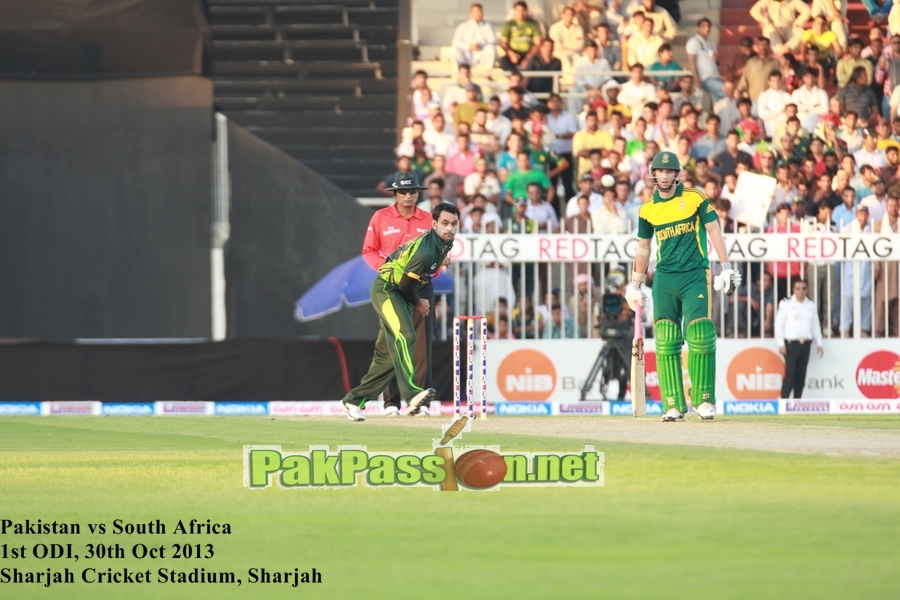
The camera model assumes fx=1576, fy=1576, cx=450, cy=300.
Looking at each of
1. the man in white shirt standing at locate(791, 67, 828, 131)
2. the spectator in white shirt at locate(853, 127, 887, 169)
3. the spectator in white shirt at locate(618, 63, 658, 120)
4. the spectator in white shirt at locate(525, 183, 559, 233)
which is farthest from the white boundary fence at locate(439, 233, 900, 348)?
the spectator in white shirt at locate(618, 63, 658, 120)

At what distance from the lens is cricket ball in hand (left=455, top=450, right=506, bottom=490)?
24.2 feet

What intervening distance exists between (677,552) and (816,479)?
2.28m

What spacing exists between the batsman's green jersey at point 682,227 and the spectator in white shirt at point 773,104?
30.6ft

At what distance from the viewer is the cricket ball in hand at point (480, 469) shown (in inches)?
290

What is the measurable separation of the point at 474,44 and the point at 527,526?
1594cm

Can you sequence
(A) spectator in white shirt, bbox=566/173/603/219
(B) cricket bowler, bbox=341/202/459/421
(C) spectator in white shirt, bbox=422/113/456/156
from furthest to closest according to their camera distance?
(C) spectator in white shirt, bbox=422/113/456/156 → (A) spectator in white shirt, bbox=566/173/603/219 → (B) cricket bowler, bbox=341/202/459/421

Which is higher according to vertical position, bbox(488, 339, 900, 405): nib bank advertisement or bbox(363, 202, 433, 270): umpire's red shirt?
bbox(363, 202, 433, 270): umpire's red shirt

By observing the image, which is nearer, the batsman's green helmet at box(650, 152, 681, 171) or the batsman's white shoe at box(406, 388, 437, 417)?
the batsman's green helmet at box(650, 152, 681, 171)

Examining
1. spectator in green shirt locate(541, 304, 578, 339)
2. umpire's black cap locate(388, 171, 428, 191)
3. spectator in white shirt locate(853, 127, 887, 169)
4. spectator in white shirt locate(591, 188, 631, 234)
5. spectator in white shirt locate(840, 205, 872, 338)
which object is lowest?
spectator in green shirt locate(541, 304, 578, 339)

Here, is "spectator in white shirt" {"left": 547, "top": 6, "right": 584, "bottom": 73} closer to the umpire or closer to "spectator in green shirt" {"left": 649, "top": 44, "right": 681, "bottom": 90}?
"spectator in green shirt" {"left": 649, "top": 44, "right": 681, "bottom": 90}

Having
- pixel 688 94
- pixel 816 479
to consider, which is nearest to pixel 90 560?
pixel 816 479

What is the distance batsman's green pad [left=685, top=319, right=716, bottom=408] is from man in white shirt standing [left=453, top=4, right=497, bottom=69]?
10.8 meters

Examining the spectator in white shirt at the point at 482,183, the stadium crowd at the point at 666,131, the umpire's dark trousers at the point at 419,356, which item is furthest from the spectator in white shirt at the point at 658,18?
the umpire's dark trousers at the point at 419,356

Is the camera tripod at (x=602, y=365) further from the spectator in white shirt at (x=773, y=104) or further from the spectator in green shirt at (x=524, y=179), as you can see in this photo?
the spectator in white shirt at (x=773, y=104)
